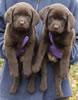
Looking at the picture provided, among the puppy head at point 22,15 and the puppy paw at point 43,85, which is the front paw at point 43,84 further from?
the puppy head at point 22,15

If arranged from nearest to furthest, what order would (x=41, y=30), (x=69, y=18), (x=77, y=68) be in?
(x=69, y=18)
(x=41, y=30)
(x=77, y=68)

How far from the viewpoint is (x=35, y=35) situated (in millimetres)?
3404

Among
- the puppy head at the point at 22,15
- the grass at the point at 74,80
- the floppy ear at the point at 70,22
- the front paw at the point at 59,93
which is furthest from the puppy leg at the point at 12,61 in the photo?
the grass at the point at 74,80

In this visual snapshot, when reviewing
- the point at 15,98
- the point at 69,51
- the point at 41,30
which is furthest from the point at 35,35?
the point at 15,98

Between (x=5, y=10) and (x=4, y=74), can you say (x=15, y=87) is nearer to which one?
(x=4, y=74)

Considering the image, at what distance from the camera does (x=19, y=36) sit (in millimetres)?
3367

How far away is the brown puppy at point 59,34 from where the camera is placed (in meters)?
3.29

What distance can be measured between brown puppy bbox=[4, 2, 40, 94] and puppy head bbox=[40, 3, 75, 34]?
0.08 meters

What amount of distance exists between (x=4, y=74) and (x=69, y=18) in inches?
35.1

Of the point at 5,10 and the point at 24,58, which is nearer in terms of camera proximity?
the point at 24,58

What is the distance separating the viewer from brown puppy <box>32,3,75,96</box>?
3.29 meters

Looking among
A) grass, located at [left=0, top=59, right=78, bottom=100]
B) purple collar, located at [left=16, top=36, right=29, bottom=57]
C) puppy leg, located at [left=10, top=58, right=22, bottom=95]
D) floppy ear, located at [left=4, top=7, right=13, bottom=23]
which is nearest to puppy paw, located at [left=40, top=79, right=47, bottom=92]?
puppy leg, located at [left=10, top=58, right=22, bottom=95]

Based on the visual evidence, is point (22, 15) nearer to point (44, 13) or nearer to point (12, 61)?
point (44, 13)

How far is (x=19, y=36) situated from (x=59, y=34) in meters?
0.39
